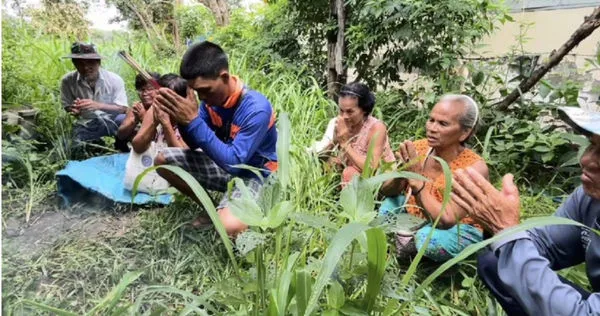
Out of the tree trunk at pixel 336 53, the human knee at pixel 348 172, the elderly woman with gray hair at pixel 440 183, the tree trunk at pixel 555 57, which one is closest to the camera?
the elderly woman with gray hair at pixel 440 183

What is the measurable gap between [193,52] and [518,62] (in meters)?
2.81

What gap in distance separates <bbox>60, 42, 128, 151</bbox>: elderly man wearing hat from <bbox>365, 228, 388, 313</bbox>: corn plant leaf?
2.44 m

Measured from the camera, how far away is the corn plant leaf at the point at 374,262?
42.0 inches

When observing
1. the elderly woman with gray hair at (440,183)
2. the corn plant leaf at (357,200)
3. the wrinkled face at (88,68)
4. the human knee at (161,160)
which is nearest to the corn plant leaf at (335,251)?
the corn plant leaf at (357,200)

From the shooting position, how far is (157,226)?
7.89 feet

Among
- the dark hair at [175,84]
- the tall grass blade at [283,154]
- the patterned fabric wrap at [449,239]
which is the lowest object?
the patterned fabric wrap at [449,239]

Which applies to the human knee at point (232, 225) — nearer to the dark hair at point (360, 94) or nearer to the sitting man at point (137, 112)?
the sitting man at point (137, 112)

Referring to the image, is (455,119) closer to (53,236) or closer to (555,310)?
(555,310)

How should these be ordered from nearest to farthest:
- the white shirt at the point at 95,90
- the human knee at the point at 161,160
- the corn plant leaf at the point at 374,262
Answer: the corn plant leaf at the point at 374,262, the human knee at the point at 161,160, the white shirt at the point at 95,90

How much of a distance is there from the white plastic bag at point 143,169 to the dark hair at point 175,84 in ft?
1.35

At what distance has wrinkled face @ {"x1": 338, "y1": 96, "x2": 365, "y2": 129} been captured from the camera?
2.73m

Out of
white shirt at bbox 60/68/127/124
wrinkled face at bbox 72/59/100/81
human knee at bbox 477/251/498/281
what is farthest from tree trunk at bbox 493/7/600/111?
wrinkled face at bbox 72/59/100/81

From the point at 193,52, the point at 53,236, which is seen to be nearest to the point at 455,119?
the point at 193,52

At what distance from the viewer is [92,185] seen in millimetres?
2670
